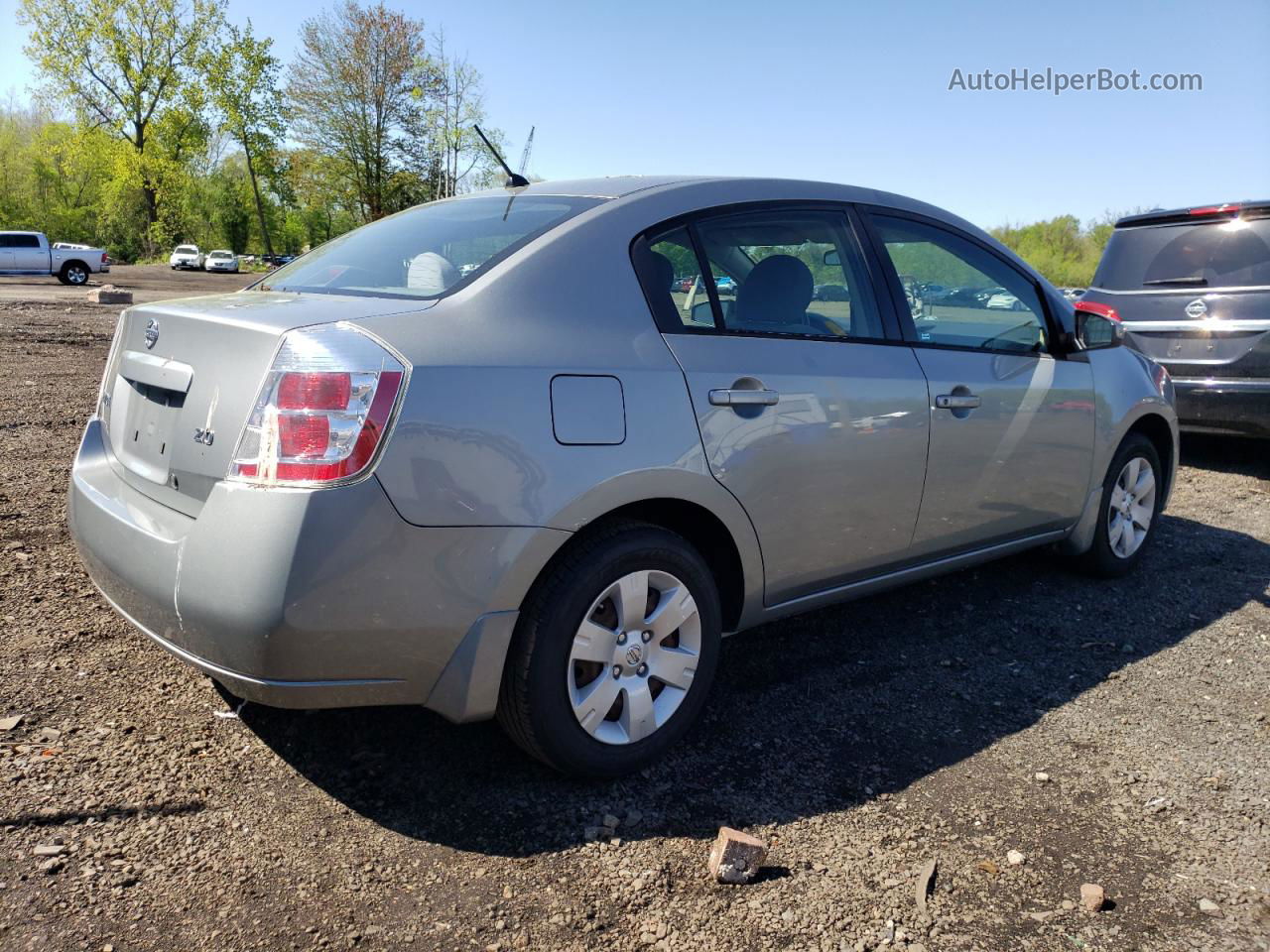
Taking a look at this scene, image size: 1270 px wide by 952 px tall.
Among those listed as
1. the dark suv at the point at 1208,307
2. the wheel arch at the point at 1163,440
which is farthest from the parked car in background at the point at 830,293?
the dark suv at the point at 1208,307

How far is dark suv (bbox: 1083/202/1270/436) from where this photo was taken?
6.55 m

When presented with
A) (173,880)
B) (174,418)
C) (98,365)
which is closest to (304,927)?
(173,880)

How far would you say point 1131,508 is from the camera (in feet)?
15.5

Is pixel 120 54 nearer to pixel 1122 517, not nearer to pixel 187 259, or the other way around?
pixel 187 259

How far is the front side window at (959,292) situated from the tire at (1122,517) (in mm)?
883

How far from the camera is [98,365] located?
1041 cm

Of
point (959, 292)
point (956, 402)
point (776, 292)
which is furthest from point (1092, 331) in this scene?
point (776, 292)

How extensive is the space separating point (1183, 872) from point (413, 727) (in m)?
2.19

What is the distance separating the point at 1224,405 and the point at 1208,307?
695mm

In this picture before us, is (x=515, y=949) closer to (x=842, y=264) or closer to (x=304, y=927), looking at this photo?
(x=304, y=927)

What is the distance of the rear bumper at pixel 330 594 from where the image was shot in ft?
7.22

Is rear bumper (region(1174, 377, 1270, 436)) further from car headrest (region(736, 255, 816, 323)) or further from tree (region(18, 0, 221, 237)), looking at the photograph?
tree (region(18, 0, 221, 237))

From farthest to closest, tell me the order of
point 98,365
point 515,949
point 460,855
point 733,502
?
point 98,365 < point 733,502 < point 460,855 < point 515,949

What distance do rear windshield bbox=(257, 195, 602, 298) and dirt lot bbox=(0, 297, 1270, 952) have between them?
1369mm
